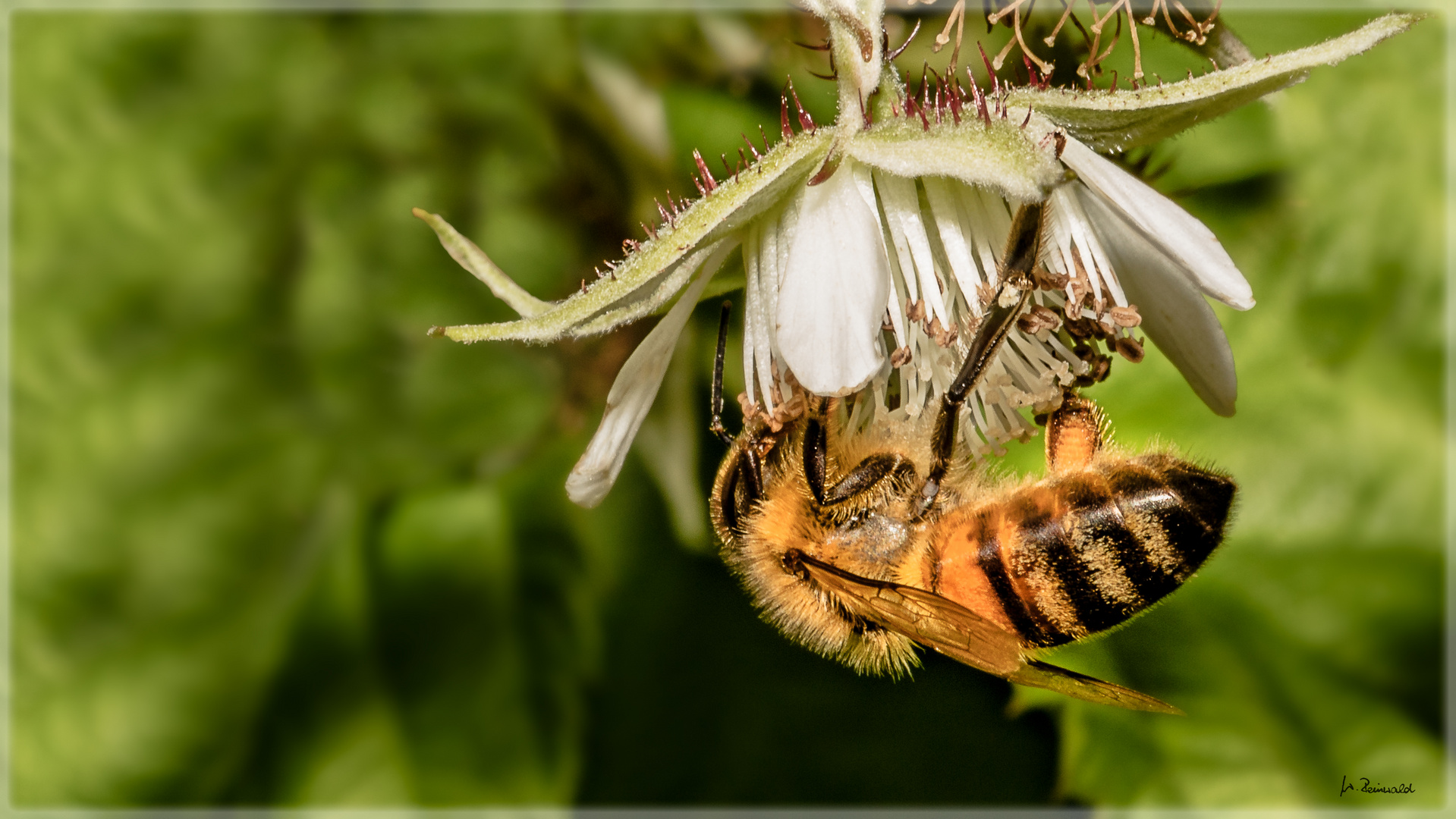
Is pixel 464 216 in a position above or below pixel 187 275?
above

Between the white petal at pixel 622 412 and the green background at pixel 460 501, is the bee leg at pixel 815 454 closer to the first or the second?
the white petal at pixel 622 412

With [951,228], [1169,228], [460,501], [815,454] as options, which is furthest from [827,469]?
[460,501]

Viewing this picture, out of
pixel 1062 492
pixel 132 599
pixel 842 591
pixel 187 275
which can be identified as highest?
pixel 187 275

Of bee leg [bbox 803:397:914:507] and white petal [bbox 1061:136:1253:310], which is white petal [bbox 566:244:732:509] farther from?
white petal [bbox 1061:136:1253:310]

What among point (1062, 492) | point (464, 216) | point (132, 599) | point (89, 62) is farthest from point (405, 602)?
point (1062, 492)

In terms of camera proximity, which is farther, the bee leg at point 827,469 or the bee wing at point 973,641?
the bee leg at point 827,469

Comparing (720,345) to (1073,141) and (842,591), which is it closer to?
(842,591)

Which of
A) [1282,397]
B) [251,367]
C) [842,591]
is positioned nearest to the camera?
[842,591]
